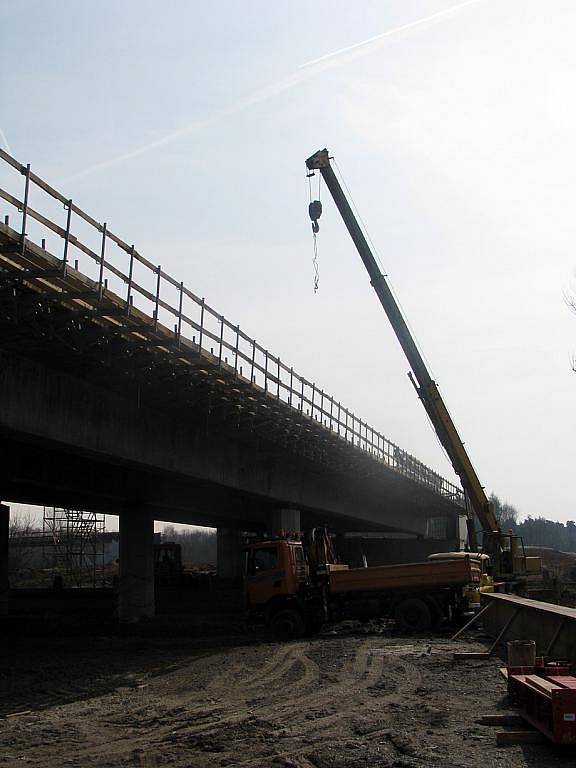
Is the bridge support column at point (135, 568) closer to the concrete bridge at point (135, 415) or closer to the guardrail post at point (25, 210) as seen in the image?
the concrete bridge at point (135, 415)

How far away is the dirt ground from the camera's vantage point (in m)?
9.45

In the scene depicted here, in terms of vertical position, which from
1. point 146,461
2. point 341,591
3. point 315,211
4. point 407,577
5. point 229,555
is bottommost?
point 341,591

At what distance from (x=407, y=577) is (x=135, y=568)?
43.3ft

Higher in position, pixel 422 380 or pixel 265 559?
pixel 422 380

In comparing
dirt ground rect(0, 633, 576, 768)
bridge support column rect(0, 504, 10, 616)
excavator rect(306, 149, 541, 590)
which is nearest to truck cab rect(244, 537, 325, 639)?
dirt ground rect(0, 633, 576, 768)

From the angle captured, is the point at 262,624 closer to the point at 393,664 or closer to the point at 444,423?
the point at 393,664

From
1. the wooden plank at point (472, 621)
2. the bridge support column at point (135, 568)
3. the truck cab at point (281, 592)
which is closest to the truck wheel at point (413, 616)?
the wooden plank at point (472, 621)

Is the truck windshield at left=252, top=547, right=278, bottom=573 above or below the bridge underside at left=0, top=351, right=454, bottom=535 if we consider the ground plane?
below

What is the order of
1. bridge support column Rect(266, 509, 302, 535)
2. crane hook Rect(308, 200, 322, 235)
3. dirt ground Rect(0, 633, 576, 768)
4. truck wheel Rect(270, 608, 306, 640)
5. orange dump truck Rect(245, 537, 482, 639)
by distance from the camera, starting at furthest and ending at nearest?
bridge support column Rect(266, 509, 302, 535) < crane hook Rect(308, 200, 322, 235) < orange dump truck Rect(245, 537, 482, 639) < truck wheel Rect(270, 608, 306, 640) < dirt ground Rect(0, 633, 576, 768)

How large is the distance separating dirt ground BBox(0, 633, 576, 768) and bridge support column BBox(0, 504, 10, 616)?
18.4m

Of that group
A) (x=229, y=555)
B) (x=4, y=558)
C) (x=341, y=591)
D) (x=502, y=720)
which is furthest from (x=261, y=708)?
(x=229, y=555)

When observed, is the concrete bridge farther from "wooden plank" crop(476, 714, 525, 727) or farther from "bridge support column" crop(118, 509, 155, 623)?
"wooden plank" crop(476, 714, 525, 727)

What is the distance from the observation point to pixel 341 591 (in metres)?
24.7

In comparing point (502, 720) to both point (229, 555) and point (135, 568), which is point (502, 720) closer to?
point (135, 568)
